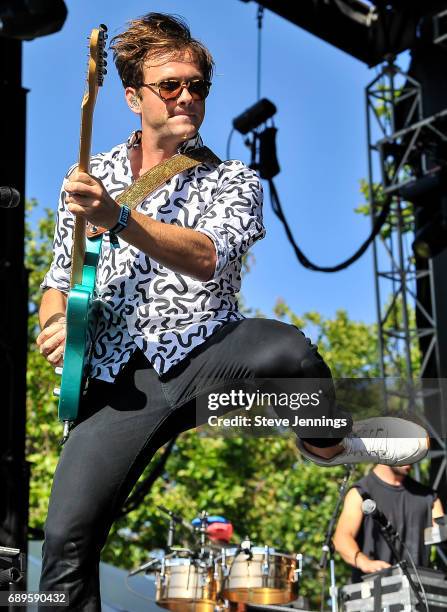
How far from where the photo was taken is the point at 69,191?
213 centimetres

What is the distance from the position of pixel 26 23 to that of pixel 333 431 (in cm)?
170

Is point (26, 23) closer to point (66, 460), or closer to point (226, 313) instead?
point (226, 313)

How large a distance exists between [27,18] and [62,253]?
858mm

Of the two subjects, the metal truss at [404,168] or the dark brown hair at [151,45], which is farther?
the metal truss at [404,168]

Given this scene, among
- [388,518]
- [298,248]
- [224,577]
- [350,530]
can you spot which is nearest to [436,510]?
[388,518]

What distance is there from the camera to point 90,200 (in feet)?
7.01

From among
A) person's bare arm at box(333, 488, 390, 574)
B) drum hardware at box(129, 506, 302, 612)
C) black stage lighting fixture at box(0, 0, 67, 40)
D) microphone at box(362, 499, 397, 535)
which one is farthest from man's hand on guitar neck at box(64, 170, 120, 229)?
drum hardware at box(129, 506, 302, 612)

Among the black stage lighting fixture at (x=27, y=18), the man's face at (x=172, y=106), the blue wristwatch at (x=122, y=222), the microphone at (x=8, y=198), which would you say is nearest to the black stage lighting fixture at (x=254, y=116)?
the black stage lighting fixture at (x=27, y=18)

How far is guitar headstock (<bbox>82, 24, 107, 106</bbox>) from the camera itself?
2273 millimetres

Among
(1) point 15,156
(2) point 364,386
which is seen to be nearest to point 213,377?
(2) point 364,386

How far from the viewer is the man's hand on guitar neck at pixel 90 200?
2.13m

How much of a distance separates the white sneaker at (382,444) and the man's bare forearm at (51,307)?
800 millimetres

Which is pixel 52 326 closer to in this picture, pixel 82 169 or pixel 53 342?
pixel 53 342

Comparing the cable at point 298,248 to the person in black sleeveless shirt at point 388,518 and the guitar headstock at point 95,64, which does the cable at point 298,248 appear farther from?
the guitar headstock at point 95,64
